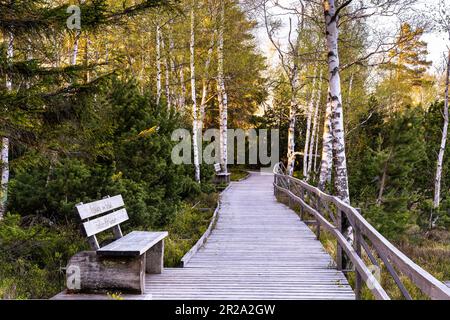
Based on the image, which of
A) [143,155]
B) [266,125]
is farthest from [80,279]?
[266,125]

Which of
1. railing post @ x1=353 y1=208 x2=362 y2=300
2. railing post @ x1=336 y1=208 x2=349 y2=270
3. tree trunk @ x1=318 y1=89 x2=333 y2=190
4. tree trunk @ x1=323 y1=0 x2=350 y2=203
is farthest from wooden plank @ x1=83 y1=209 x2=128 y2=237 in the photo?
tree trunk @ x1=318 y1=89 x2=333 y2=190

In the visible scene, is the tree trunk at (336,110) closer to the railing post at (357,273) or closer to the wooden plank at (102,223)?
the railing post at (357,273)

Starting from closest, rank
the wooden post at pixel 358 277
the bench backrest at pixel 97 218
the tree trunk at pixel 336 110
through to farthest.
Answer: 1. the bench backrest at pixel 97 218
2. the wooden post at pixel 358 277
3. the tree trunk at pixel 336 110

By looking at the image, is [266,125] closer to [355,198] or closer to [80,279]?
[355,198]

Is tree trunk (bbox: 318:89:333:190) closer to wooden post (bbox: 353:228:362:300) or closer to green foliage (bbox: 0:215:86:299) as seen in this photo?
wooden post (bbox: 353:228:362:300)

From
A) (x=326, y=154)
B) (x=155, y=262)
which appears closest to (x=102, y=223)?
(x=155, y=262)

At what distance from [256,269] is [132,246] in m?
2.24

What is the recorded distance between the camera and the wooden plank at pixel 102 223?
15.8ft

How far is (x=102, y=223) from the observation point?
5324 millimetres

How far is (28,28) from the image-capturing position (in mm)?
4562

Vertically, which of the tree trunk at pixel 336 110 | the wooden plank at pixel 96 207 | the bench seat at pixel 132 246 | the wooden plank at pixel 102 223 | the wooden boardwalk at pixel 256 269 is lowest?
the wooden boardwalk at pixel 256 269

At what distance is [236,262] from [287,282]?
4.75 feet

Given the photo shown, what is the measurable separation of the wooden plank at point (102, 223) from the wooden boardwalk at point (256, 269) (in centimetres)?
74

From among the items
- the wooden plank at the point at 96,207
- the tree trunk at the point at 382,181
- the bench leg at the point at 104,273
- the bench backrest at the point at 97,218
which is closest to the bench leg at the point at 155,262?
the bench backrest at the point at 97,218
